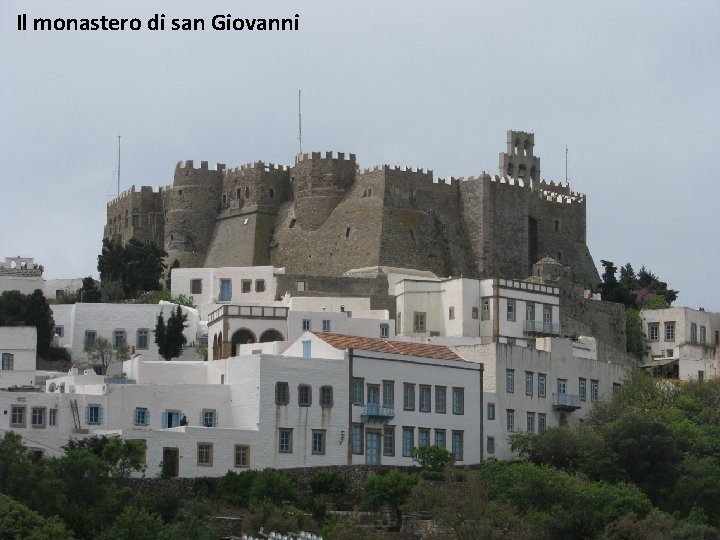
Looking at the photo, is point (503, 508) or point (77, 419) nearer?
point (503, 508)

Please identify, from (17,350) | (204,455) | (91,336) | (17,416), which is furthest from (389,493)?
(91,336)

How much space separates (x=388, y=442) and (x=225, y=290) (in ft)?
80.2

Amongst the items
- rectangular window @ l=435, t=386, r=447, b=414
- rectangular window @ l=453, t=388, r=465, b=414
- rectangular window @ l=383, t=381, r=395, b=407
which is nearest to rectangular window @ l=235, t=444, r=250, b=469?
rectangular window @ l=383, t=381, r=395, b=407

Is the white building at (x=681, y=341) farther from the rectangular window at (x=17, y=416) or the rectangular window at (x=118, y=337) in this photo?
the rectangular window at (x=17, y=416)

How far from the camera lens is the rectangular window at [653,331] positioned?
98.0 metres

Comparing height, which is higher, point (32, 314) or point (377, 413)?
point (32, 314)

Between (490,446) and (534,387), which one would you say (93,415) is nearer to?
(490,446)

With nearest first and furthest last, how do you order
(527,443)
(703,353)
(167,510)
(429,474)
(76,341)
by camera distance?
(167,510) → (429,474) → (527,443) → (76,341) → (703,353)

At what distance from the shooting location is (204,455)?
6819 cm

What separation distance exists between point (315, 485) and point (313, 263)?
3397 cm

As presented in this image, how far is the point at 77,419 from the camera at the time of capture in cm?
7056

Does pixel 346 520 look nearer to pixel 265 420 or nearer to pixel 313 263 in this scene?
pixel 265 420

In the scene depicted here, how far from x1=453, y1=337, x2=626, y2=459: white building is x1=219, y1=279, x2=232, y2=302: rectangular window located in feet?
59.5

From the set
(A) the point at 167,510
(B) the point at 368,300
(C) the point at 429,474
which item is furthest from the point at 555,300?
(A) the point at 167,510
